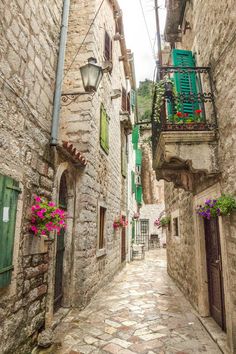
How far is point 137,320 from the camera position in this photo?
14.9ft

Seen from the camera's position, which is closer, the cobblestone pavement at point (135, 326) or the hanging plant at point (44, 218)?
the hanging plant at point (44, 218)

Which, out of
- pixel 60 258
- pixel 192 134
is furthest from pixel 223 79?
pixel 60 258

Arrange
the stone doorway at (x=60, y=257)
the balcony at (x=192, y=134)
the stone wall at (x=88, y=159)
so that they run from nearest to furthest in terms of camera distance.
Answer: the balcony at (x=192, y=134), the stone doorway at (x=60, y=257), the stone wall at (x=88, y=159)

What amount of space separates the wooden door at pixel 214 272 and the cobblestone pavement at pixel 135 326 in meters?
0.39

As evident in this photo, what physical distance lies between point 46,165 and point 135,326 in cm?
329

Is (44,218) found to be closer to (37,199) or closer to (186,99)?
(37,199)

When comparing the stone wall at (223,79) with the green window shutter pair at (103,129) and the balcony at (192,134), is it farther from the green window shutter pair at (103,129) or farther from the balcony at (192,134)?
the green window shutter pair at (103,129)

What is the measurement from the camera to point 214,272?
14.6ft

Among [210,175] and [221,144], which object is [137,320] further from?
[221,144]

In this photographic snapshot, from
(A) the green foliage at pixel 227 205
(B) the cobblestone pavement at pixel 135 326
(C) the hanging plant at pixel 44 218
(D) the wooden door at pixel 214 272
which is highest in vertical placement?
(A) the green foliage at pixel 227 205

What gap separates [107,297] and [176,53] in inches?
244

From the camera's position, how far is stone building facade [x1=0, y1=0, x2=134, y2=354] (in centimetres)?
277

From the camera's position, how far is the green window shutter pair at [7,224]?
248 cm

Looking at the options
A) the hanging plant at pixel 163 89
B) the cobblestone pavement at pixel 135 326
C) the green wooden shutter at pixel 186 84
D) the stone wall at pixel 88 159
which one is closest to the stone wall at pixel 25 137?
the cobblestone pavement at pixel 135 326
